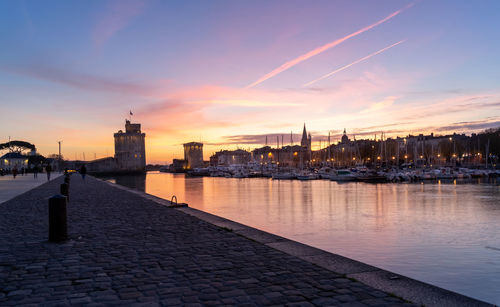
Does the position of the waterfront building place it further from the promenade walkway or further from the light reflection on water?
the light reflection on water

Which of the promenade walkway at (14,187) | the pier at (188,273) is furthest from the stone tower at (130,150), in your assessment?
the pier at (188,273)

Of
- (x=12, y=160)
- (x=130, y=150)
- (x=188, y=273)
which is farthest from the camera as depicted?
(x=130, y=150)

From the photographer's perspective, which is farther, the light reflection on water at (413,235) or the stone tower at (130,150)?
the stone tower at (130,150)

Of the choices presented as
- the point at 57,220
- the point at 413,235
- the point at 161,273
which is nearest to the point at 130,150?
the point at 413,235

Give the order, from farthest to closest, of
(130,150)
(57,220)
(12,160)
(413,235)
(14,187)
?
(130,150) → (12,160) → (14,187) → (413,235) → (57,220)

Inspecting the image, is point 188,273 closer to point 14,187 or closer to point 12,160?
point 14,187

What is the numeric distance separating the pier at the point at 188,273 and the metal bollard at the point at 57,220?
0.28 meters

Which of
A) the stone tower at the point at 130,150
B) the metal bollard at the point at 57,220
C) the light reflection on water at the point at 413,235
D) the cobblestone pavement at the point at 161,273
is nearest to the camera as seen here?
the cobblestone pavement at the point at 161,273

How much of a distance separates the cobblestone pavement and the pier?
0.02m

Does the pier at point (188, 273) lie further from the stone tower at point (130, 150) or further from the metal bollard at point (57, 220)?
the stone tower at point (130, 150)

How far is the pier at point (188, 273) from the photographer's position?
5.63 m

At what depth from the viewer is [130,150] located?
570 ft

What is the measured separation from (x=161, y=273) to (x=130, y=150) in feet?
572

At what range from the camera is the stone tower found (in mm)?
172250
